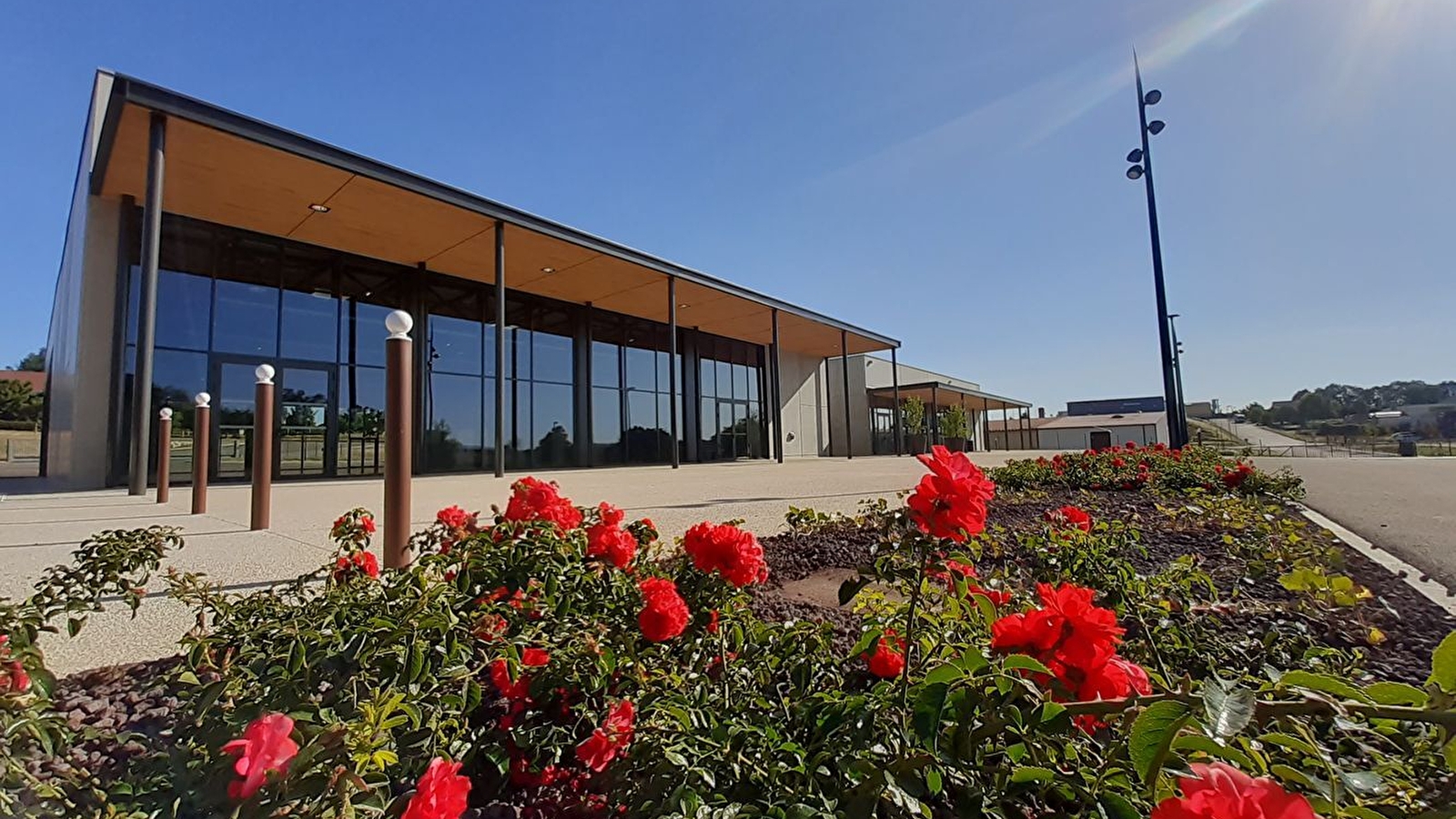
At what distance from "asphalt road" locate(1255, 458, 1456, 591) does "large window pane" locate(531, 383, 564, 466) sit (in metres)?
13.6

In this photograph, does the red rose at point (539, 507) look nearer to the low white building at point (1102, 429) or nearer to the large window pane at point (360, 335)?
the large window pane at point (360, 335)

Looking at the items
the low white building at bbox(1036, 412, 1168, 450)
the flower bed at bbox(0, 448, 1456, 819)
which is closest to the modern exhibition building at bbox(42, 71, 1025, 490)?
the flower bed at bbox(0, 448, 1456, 819)

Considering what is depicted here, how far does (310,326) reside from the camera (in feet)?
37.1

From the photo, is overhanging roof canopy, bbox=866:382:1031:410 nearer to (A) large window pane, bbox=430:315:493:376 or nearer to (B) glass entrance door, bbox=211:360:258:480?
(A) large window pane, bbox=430:315:493:376

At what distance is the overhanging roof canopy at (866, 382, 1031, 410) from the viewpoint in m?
27.4

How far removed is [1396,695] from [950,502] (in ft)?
1.63

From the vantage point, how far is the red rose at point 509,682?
1354 mm

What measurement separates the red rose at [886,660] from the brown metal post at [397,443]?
1909 mm

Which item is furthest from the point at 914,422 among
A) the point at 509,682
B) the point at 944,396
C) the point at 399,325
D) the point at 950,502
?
the point at 950,502

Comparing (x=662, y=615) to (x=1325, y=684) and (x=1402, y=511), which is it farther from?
(x=1402, y=511)

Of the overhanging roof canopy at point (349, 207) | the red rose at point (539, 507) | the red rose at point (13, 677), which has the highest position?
the overhanging roof canopy at point (349, 207)

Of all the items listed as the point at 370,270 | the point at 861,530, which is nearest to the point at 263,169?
the point at 370,270

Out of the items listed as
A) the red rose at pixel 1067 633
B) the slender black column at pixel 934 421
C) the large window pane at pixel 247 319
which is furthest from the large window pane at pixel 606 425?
the slender black column at pixel 934 421

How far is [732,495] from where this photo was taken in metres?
6.74
